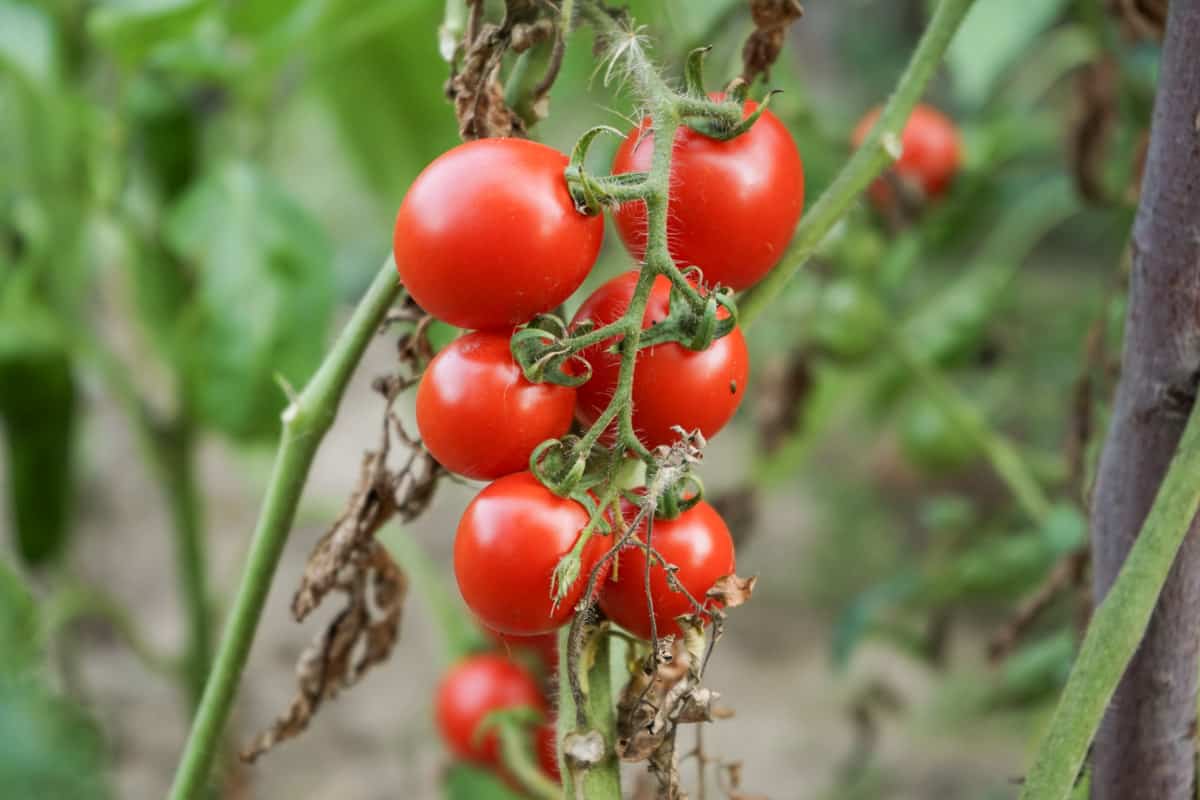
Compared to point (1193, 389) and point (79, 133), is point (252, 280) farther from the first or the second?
point (1193, 389)

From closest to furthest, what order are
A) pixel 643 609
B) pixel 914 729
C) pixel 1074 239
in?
pixel 643 609 → pixel 914 729 → pixel 1074 239

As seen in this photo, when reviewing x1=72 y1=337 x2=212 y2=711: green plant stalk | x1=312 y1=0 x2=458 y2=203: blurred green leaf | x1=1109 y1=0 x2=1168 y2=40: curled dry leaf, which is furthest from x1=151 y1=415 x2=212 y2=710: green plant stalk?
x1=1109 y1=0 x2=1168 y2=40: curled dry leaf

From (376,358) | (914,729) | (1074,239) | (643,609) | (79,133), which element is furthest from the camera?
(376,358)

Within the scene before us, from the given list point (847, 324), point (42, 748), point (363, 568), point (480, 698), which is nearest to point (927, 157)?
point (847, 324)

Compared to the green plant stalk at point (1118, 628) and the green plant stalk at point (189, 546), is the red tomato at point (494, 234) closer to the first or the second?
the green plant stalk at point (1118, 628)

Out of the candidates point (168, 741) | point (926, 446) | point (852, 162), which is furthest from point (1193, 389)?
point (168, 741)

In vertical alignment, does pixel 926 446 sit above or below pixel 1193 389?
above
